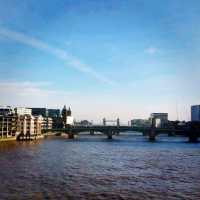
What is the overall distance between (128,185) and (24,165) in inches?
1152

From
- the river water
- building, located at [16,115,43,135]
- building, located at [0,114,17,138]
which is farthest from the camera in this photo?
building, located at [16,115,43,135]

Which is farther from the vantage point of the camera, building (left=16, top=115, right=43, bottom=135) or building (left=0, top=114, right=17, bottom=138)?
building (left=16, top=115, right=43, bottom=135)

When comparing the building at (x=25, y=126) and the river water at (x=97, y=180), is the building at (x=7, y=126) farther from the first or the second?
the river water at (x=97, y=180)

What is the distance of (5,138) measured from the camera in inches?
6324

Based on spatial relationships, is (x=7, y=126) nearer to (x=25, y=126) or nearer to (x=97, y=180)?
(x=25, y=126)

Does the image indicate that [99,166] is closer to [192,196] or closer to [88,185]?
[88,185]

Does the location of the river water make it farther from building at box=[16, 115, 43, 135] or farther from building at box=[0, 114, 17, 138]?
building at box=[16, 115, 43, 135]

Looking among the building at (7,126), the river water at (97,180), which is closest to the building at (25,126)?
the building at (7,126)

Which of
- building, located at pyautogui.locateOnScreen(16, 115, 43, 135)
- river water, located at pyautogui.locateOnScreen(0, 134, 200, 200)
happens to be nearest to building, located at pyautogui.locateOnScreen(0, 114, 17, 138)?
building, located at pyautogui.locateOnScreen(16, 115, 43, 135)

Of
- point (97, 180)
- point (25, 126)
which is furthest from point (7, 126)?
point (97, 180)

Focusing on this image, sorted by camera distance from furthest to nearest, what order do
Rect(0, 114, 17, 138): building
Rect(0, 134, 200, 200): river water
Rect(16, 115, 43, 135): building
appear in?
1. Rect(16, 115, 43, 135): building
2. Rect(0, 114, 17, 138): building
3. Rect(0, 134, 200, 200): river water

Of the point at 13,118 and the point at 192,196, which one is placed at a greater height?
the point at 13,118

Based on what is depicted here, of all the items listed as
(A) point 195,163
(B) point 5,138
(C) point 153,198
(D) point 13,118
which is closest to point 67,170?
(C) point 153,198

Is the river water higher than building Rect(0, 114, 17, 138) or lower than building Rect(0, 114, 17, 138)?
lower
